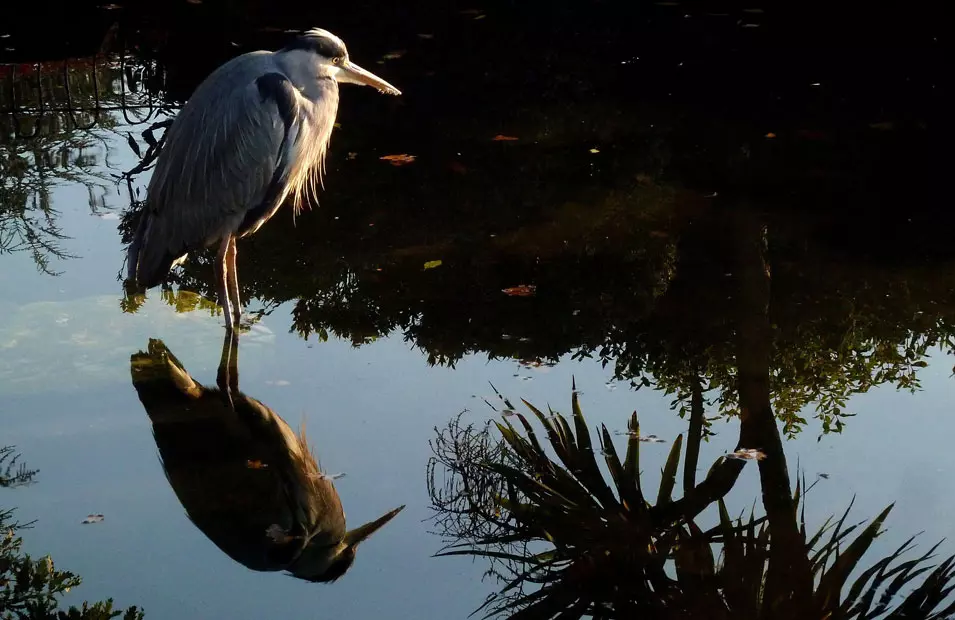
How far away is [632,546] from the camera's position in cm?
380

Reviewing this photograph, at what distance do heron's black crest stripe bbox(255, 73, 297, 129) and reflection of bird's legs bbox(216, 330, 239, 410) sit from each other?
1122mm

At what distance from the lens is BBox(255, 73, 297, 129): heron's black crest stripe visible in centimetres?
527

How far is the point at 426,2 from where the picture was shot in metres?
12.0

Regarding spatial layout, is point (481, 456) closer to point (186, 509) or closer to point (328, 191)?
point (186, 509)

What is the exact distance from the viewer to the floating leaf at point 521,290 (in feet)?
19.2

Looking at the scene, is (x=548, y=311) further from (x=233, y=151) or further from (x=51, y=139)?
(x=51, y=139)

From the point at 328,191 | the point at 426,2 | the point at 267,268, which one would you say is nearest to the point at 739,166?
the point at 328,191

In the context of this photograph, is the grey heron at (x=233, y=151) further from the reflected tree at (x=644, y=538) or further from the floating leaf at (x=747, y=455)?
the floating leaf at (x=747, y=455)

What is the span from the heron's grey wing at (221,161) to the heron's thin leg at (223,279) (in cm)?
9

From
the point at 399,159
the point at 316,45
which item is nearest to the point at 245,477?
the point at 316,45

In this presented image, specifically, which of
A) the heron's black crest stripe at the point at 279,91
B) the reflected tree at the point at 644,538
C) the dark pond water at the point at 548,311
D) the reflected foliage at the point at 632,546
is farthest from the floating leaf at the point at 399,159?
the reflected foliage at the point at 632,546

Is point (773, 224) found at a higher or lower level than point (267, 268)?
higher

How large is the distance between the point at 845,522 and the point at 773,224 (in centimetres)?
278

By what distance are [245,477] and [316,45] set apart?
7.50 feet
